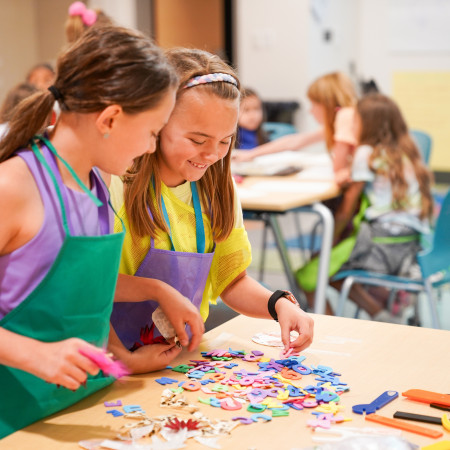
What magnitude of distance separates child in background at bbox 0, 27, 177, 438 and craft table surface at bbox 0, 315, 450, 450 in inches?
2.7

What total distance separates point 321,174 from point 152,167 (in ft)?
8.70

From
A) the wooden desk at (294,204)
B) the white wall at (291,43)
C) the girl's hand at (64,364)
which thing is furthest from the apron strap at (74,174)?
the white wall at (291,43)

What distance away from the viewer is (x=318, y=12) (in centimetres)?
731

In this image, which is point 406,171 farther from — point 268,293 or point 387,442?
point 387,442

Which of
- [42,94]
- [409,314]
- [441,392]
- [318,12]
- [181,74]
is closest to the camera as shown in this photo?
[42,94]

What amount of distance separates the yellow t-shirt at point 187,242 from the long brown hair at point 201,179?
20mm

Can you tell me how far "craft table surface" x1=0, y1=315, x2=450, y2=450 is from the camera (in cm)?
111

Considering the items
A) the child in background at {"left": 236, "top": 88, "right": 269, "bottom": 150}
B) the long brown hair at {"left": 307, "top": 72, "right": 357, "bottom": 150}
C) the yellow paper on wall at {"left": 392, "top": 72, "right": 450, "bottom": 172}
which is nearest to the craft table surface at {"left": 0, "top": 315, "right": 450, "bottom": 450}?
the long brown hair at {"left": 307, "top": 72, "right": 357, "bottom": 150}

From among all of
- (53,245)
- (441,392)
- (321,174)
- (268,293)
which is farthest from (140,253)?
(321,174)

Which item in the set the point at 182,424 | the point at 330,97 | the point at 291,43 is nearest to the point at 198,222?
the point at 182,424

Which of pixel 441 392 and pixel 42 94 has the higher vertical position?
pixel 42 94

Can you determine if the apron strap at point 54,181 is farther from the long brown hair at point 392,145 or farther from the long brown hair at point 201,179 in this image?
the long brown hair at point 392,145

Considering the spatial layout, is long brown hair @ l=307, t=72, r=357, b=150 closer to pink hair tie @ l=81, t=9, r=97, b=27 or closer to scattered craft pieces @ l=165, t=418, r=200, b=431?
pink hair tie @ l=81, t=9, r=97, b=27

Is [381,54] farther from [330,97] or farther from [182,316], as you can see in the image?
[182,316]
